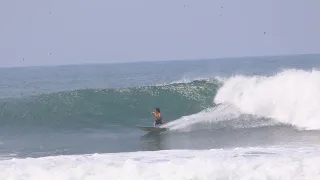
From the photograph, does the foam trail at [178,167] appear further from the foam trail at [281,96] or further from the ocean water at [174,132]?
the foam trail at [281,96]

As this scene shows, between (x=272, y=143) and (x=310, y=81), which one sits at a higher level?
(x=310, y=81)

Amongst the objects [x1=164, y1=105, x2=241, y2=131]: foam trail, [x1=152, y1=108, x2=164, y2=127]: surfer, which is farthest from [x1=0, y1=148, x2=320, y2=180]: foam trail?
[x1=164, y1=105, x2=241, y2=131]: foam trail

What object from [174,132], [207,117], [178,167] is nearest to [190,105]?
[207,117]

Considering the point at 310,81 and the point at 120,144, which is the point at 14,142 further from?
the point at 310,81

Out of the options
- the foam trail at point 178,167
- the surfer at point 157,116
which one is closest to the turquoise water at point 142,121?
the surfer at point 157,116

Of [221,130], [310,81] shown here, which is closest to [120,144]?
[221,130]

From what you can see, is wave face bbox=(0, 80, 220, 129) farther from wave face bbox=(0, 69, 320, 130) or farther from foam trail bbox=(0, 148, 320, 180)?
foam trail bbox=(0, 148, 320, 180)

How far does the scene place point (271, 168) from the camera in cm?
1207

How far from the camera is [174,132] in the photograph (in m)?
20.0

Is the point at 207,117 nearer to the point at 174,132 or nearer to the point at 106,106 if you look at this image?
the point at 174,132

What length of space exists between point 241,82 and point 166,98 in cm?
374

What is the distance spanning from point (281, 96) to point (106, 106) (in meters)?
8.04

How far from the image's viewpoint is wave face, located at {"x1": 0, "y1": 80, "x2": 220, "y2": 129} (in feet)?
79.3

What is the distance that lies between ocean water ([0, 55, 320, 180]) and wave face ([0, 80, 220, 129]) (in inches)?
1.8
